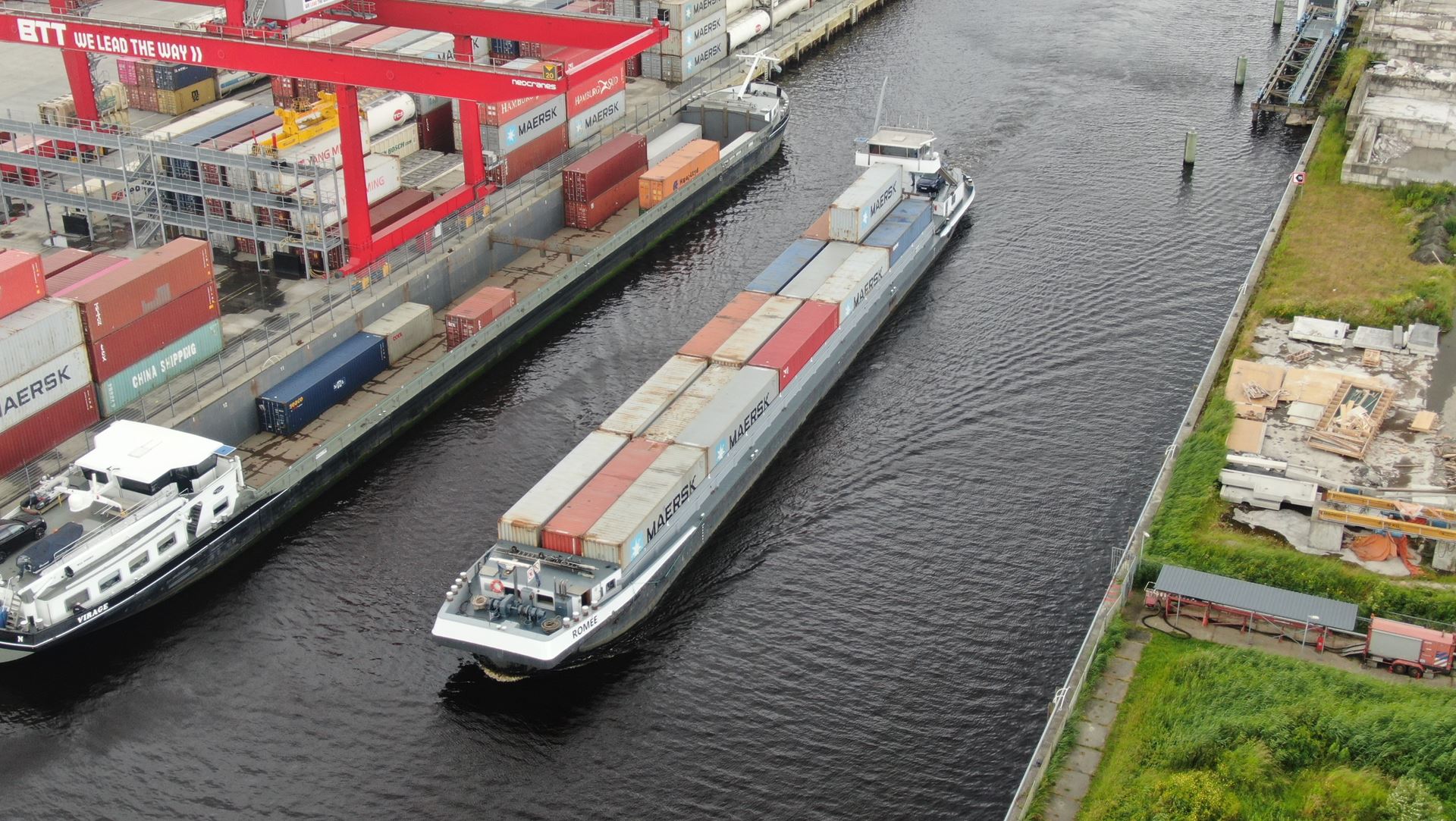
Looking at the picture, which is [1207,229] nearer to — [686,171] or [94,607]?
[686,171]

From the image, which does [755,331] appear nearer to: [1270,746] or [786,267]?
[786,267]

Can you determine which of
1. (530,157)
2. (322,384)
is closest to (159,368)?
(322,384)

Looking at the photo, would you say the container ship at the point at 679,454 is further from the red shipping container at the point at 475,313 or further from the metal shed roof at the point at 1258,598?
the metal shed roof at the point at 1258,598

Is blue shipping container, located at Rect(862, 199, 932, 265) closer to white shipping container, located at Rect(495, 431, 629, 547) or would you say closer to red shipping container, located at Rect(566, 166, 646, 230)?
red shipping container, located at Rect(566, 166, 646, 230)

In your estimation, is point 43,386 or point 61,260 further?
point 61,260

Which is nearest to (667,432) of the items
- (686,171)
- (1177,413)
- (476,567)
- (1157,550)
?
(476,567)

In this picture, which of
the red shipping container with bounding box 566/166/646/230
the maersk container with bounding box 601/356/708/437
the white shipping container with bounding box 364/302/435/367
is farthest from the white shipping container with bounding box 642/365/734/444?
the red shipping container with bounding box 566/166/646/230

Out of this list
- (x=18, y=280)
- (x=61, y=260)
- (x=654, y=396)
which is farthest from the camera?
(x=61, y=260)

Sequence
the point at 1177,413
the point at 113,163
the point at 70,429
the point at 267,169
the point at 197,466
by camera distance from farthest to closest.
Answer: the point at 113,163 < the point at 267,169 < the point at 1177,413 < the point at 70,429 < the point at 197,466
